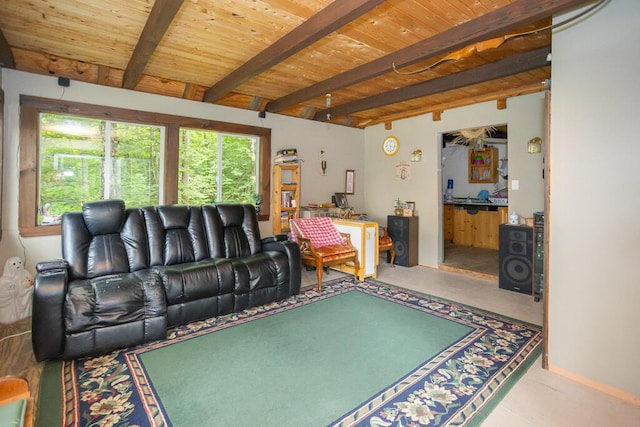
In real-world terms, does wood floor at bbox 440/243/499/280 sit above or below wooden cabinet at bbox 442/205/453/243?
below

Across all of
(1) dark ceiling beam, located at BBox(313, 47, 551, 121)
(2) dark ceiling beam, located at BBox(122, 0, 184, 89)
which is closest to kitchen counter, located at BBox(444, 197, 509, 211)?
(1) dark ceiling beam, located at BBox(313, 47, 551, 121)

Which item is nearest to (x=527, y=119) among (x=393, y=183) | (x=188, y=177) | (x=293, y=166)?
(x=393, y=183)

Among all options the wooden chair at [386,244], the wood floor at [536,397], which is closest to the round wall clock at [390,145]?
the wooden chair at [386,244]

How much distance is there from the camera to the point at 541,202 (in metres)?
4.43

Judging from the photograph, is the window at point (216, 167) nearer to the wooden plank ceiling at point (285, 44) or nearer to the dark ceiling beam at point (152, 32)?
the wooden plank ceiling at point (285, 44)

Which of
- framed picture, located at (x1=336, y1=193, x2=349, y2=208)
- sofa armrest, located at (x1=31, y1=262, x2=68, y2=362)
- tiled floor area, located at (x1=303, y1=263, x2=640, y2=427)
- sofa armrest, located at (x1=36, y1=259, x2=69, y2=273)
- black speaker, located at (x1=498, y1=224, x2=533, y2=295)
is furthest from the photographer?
framed picture, located at (x1=336, y1=193, x2=349, y2=208)

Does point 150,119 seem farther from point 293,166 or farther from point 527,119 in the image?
point 527,119

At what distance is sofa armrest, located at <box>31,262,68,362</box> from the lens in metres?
2.36

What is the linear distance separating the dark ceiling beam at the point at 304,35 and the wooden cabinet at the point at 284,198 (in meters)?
1.68

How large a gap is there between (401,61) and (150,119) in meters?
3.21

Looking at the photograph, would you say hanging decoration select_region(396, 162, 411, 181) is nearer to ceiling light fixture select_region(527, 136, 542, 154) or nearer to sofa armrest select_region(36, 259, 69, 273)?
ceiling light fixture select_region(527, 136, 542, 154)

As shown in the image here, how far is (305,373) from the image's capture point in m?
2.31

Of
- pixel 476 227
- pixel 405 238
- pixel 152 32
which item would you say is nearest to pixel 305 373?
pixel 152 32

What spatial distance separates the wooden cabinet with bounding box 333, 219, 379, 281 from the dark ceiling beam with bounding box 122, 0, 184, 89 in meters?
3.23
